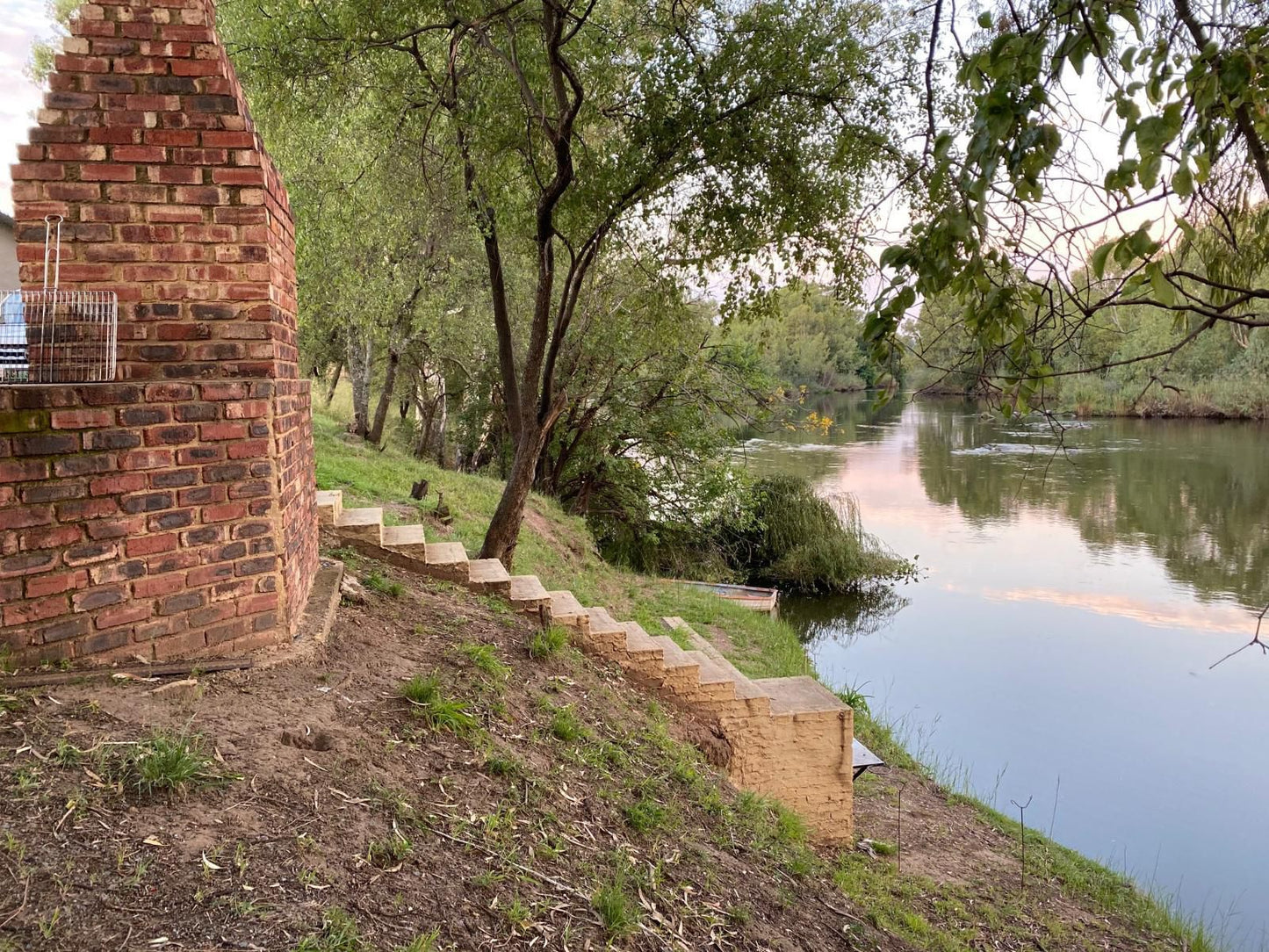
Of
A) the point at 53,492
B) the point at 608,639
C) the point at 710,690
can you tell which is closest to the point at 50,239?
the point at 53,492

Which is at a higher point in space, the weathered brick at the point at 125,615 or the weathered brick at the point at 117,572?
the weathered brick at the point at 117,572

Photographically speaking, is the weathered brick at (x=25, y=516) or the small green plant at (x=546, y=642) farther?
the small green plant at (x=546, y=642)

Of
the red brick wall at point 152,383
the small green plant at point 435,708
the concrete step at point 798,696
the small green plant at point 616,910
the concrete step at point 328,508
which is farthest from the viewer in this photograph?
the concrete step at point 798,696

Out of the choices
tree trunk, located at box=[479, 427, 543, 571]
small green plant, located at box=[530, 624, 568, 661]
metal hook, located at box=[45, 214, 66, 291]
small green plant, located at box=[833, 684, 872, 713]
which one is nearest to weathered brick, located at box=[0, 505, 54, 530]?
metal hook, located at box=[45, 214, 66, 291]

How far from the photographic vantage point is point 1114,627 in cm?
1512

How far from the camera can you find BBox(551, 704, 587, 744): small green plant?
160 inches

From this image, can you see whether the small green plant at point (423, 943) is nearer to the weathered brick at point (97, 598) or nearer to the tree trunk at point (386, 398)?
the weathered brick at point (97, 598)

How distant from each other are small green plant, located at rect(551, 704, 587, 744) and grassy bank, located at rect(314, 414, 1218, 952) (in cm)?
179

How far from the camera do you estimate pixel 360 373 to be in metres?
16.0

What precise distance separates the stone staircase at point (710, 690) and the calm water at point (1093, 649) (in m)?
2.32

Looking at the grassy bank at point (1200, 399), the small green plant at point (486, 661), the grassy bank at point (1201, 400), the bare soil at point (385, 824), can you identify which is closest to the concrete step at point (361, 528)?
the bare soil at point (385, 824)

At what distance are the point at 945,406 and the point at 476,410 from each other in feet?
132

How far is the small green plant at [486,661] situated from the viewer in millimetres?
4258

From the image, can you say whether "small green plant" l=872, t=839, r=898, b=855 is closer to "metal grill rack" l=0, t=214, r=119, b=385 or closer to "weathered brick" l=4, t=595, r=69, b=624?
"weathered brick" l=4, t=595, r=69, b=624
